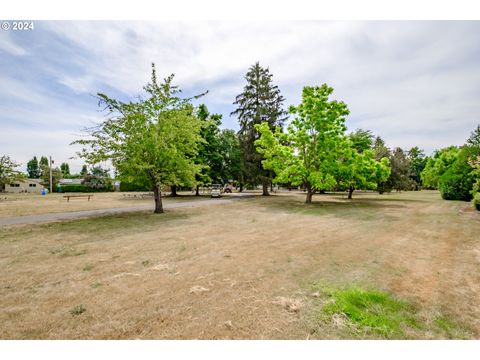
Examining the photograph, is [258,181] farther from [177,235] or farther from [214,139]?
[177,235]

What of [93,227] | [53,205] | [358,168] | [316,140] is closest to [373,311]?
[93,227]

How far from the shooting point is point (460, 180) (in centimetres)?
2611

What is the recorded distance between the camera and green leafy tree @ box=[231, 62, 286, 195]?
3073cm

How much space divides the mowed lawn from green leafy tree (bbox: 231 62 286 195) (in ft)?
72.9

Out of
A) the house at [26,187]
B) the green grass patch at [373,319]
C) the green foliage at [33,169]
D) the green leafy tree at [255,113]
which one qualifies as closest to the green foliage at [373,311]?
the green grass patch at [373,319]

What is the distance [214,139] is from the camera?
33.4 m

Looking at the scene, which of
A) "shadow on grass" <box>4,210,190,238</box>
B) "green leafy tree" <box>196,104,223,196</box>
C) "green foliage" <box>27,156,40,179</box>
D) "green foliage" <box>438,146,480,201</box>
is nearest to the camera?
"shadow on grass" <box>4,210,190,238</box>

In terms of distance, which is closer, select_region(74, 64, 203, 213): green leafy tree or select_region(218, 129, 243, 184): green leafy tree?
select_region(74, 64, 203, 213): green leafy tree

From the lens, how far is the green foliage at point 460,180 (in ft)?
79.0

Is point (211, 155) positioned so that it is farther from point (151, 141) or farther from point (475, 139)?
point (475, 139)

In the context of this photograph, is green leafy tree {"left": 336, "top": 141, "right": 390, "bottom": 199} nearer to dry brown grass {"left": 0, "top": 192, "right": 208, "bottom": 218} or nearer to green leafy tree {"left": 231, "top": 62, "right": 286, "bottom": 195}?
green leafy tree {"left": 231, "top": 62, "right": 286, "bottom": 195}

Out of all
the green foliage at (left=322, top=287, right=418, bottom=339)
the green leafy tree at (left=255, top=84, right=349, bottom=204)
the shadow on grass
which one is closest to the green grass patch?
the green foliage at (left=322, top=287, right=418, bottom=339)

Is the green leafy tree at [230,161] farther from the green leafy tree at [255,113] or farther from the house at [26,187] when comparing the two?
the house at [26,187]
